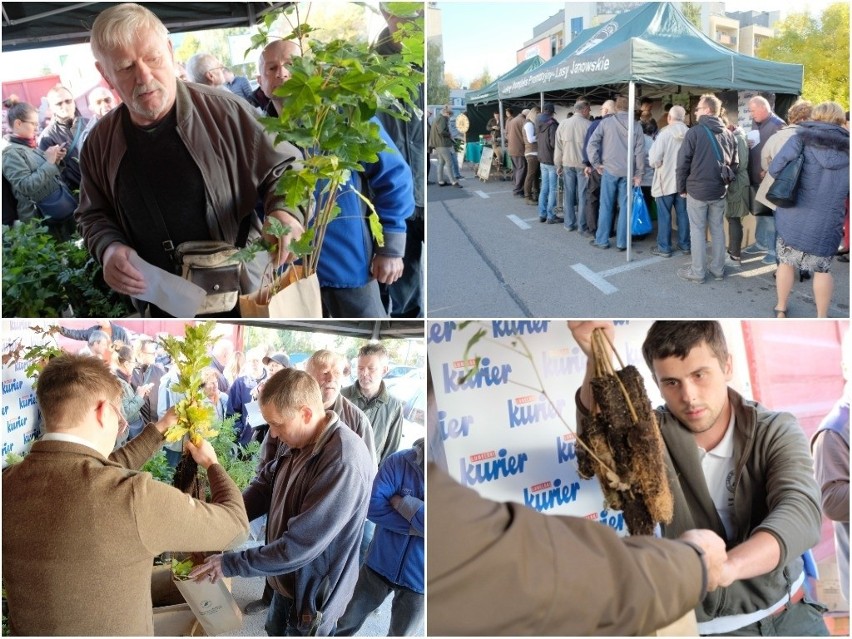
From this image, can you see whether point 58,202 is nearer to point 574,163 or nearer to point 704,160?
point 574,163

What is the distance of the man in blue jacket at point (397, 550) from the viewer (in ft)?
7.39

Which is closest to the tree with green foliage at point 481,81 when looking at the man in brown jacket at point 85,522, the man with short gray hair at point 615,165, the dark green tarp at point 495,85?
the dark green tarp at point 495,85

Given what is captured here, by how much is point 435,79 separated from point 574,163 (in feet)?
3.15

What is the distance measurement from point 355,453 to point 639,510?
90 centimetres

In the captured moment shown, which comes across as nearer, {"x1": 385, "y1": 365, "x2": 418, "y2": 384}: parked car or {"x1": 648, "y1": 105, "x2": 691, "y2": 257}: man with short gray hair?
{"x1": 385, "y1": 365, "x2": 418, "y2": 384}: parked car

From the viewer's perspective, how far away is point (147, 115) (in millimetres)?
2021

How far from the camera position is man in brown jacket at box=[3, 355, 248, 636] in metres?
2.00

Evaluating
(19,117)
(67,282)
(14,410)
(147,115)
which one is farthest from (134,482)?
(19,117)

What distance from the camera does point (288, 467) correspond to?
2.29 metres

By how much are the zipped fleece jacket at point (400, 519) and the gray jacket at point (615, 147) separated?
151 centimetres

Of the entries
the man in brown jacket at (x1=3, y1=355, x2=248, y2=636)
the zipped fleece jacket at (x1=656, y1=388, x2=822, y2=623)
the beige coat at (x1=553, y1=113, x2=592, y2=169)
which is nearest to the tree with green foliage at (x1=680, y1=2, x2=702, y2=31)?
the beige coat at (x1=553, y1=113, x2=592, y2=169)

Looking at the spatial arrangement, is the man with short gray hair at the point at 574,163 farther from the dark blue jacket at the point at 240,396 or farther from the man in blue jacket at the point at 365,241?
the dark blue jacket at the point at 240,396

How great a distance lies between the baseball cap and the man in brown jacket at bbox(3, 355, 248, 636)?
47 centimetres

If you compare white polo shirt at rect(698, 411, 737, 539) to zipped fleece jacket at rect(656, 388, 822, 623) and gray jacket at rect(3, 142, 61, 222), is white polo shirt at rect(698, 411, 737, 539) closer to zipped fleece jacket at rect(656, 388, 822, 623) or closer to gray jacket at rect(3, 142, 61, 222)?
zipped fleece jacket at rect(656, 388, 822, 623)
